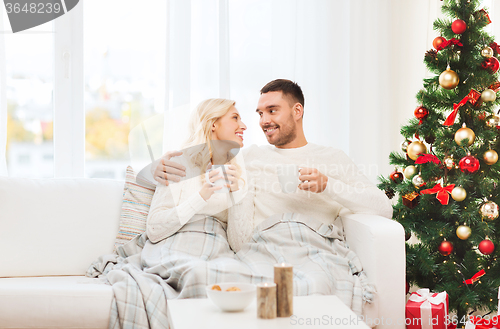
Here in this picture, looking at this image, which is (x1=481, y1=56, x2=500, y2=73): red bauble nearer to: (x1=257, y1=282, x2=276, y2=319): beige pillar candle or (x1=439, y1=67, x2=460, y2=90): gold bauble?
(x1=439, y1=67, x2=460, y2=90): gold bauble

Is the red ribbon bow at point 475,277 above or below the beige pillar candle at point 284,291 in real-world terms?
below

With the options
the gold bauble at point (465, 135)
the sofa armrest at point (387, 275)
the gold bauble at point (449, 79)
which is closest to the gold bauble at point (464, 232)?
the gold bauble at point (465, 135)

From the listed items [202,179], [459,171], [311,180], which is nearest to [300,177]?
[311,180]

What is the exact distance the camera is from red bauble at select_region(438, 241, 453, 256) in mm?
2191

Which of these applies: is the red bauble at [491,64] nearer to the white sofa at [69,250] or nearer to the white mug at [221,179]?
the white sofa at [69,250]

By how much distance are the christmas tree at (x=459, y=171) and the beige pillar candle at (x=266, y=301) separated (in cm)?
124

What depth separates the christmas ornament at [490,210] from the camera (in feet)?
6.80

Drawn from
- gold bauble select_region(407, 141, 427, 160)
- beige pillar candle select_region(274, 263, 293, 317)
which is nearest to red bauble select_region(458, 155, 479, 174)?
gold bauble select_region(407, 141, 427, 160)

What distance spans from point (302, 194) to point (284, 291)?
101cm

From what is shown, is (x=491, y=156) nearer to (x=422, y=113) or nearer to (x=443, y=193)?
(x=443, y=193)

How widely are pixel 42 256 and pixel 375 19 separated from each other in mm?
2404

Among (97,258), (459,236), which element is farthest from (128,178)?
(459,236)

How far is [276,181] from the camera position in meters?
2.25

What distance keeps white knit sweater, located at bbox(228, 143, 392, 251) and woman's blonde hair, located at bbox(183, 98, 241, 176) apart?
14cm
